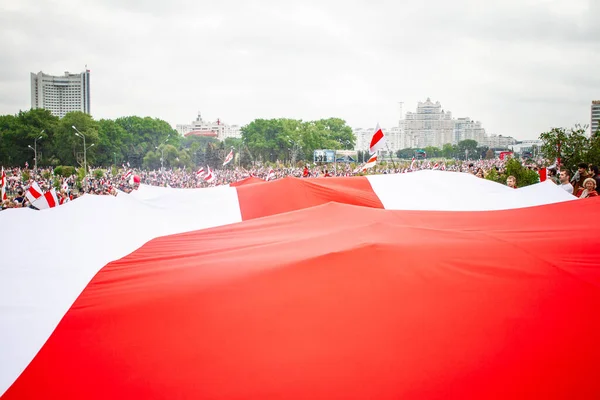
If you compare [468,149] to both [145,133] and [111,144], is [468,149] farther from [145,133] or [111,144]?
[111,144]

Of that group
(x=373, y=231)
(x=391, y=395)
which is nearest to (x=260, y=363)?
(x=391, y=395)

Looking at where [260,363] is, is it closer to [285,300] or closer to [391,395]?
[285,300]

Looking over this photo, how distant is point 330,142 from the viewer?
283 ft

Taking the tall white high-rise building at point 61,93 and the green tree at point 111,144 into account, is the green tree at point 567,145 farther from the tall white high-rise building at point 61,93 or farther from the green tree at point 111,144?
the tall white high-rise building at point 61,93

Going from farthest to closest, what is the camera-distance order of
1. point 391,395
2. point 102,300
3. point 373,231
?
point 373,231
point 102,300
point 391,395

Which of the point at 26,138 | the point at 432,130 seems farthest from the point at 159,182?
the point at 432,130

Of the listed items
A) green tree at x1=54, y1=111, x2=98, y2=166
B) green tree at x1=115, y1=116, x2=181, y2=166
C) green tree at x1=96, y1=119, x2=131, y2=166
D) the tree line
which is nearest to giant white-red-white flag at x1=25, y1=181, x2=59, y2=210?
the tree line

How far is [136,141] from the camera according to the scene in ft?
278

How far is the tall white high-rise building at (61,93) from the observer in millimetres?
144125

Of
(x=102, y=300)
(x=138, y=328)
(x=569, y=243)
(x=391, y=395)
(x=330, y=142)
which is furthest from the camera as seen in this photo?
(x=330, y=142)

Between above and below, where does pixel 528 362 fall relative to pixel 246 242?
below

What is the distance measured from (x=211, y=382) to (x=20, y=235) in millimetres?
2037

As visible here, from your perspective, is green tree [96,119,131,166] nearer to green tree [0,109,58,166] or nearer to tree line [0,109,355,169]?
tree line [0,109,355,169]

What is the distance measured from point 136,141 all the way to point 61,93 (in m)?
83.5
